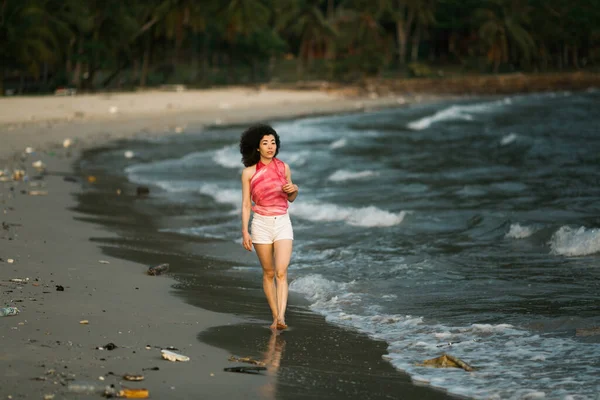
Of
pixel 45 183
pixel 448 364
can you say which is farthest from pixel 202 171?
pixel 448 364

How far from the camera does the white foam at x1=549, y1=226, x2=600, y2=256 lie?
10586mm

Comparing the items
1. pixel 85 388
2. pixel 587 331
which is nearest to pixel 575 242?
pixel 587 331

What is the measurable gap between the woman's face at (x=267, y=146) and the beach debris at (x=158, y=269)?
2.42m

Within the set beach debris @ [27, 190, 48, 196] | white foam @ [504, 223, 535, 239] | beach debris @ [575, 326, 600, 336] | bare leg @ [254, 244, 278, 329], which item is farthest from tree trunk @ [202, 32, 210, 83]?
beach debris @ [575, 326, 600, 336]

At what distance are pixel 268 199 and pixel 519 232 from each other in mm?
5818

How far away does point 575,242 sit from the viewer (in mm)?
10820

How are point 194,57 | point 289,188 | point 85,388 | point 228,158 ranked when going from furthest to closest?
point 194,57, point 228,158, point 289,188, point 85,388

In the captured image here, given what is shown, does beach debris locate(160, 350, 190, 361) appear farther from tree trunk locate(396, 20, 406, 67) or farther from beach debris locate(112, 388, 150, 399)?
tree trunk locate(396, 20, 406, 67)

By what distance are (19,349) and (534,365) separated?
3.33 m

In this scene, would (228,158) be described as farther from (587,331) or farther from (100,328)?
(100,328)

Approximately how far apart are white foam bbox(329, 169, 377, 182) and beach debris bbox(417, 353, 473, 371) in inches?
492

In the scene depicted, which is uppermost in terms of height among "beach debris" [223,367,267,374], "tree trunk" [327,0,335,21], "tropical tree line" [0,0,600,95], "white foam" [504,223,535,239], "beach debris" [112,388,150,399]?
"tree trunk" [327,0,335,21]

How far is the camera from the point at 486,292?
8.68 m

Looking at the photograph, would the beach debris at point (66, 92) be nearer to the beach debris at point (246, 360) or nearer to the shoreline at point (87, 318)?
the shoreline at point (87, 318)
